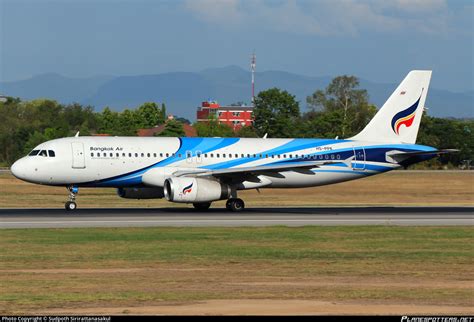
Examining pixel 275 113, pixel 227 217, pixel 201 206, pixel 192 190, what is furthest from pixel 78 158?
pixel 275 113

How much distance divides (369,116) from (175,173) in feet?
355

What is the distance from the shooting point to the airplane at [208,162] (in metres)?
43.5

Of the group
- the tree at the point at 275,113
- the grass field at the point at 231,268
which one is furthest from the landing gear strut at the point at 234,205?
the tree at the point at 275,113

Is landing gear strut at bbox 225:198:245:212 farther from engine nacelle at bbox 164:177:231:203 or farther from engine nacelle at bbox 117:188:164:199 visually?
engine nacelle at bbox 117:188:164:199

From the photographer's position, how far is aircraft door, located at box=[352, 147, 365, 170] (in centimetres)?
4884

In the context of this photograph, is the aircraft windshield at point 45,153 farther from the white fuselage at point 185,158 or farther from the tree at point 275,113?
the tree at point 275,113

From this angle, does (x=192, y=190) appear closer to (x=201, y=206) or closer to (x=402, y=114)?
(x=201, y=206)

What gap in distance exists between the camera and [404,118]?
50875 mm

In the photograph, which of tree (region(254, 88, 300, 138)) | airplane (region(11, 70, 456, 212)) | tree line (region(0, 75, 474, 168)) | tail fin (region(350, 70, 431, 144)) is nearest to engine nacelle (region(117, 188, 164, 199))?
airplane (region(11, 70, 456, 212))

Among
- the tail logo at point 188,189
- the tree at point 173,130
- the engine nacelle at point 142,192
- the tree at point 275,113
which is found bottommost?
the engine nacelle at point 142,192

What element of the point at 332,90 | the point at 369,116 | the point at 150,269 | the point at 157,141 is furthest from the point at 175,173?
the point at 332,90

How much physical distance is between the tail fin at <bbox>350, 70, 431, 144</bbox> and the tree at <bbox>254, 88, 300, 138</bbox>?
77.0 m

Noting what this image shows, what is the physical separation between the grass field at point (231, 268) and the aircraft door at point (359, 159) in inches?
514

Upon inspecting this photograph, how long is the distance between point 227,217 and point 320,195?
66.3 feet
